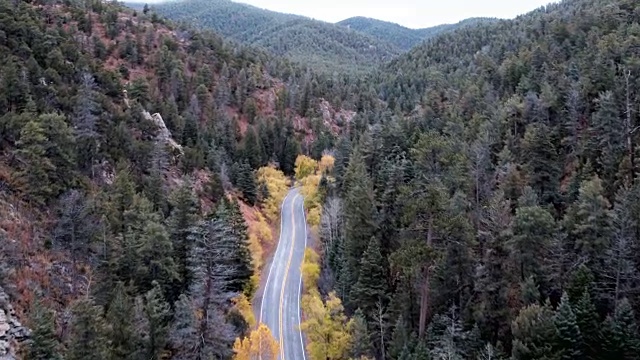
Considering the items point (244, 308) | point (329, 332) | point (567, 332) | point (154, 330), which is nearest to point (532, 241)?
point (567, 332)

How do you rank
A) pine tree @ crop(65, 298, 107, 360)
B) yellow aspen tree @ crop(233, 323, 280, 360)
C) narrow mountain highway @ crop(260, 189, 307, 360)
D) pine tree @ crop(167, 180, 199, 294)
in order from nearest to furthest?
pine tree @ crop(65, 298, 107, 360) → yellow aspen tree @ crop(233, 323, 280, 360) → pine tree @ crop(167, 180, 199, 294) → narrow mountain highway @ crop(260, 189, 307, 360)

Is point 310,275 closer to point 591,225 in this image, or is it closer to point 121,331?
point 121,331

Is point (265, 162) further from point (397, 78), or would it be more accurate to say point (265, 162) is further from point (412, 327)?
point (397, 78)

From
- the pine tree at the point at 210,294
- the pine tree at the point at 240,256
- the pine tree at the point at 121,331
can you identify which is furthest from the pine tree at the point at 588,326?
the pine tree at the point at 240,256

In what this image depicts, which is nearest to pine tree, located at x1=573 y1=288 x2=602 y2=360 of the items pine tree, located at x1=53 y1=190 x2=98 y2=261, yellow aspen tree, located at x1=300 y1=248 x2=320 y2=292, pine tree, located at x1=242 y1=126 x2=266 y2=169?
yellow aspen tree, located at x1=300 y1=248 x2=320 y2=292

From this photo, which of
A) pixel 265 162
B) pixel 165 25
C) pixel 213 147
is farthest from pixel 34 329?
pixel 165 25

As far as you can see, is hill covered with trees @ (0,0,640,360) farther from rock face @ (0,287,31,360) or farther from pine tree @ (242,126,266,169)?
pine tree @ (242,126,266,169)
